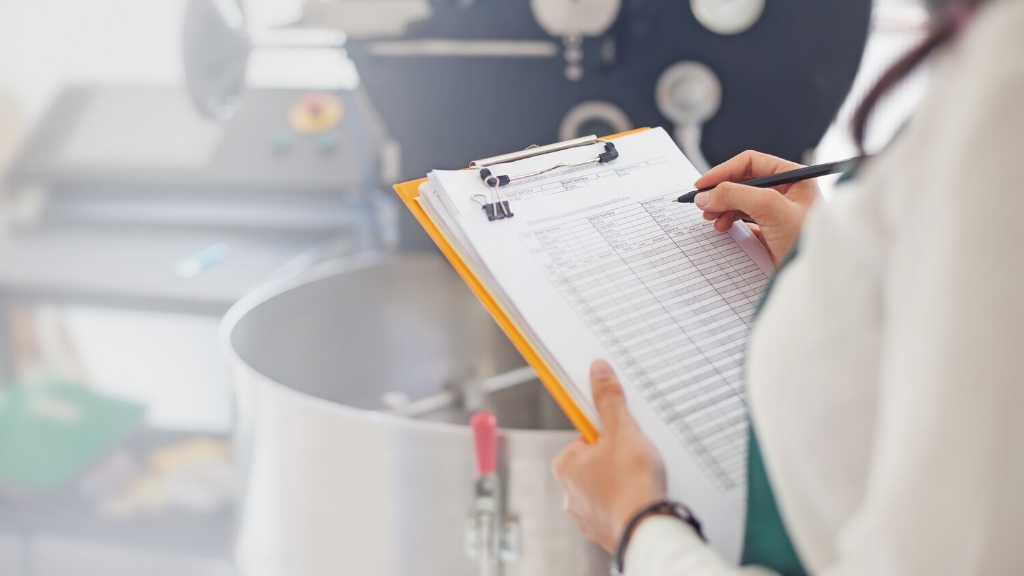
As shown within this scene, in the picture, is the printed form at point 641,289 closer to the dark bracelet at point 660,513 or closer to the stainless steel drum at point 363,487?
the dark bracelet at point 660,513

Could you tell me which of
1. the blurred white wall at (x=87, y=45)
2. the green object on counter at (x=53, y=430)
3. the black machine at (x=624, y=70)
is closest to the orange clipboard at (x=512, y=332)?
the black machine at (x=624, y=70)

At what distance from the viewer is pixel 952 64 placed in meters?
0.29

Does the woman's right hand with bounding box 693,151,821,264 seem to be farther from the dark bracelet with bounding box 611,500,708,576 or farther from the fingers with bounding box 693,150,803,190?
the dark bracelet with bounding box 611,500,708,576

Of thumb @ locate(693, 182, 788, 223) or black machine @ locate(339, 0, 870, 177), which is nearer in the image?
→ thumb @ locate(693, 182, 788, 223)

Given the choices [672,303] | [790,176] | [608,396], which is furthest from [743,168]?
[608,396]

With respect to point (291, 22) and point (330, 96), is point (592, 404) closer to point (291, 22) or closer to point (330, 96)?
point (291, 22)

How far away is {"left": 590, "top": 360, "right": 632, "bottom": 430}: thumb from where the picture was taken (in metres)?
0.50

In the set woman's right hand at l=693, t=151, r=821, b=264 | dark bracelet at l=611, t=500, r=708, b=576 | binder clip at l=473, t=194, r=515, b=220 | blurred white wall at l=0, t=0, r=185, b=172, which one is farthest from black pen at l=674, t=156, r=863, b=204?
blurred white wall at l=0, t=0, r=185, b=172

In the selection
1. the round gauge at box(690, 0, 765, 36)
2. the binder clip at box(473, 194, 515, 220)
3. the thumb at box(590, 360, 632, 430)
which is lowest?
the thumb at box(590, 360, 632, 430)

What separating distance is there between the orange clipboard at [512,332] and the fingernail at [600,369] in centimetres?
2

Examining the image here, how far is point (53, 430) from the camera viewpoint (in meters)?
1.84

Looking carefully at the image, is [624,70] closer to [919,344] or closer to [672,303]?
[672,303]

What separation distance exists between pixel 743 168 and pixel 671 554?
14.5 inches

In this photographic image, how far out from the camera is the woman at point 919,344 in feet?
0.89
